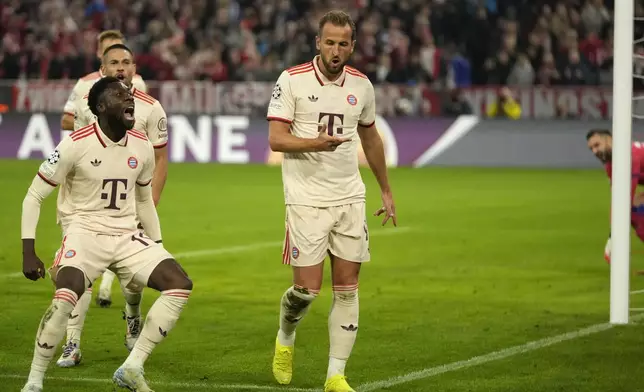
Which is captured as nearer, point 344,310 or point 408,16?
point 344,310

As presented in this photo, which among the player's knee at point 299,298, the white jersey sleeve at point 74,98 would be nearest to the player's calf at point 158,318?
the player's knee at point 299,298

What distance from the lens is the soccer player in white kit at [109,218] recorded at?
7.27 metres

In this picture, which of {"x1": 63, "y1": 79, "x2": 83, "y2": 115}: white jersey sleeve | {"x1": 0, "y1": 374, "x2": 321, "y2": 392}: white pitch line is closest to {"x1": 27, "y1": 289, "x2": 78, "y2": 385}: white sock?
{"x1": 0, "y1": 374, "x2": 321, "y2": 392}: white pitch line

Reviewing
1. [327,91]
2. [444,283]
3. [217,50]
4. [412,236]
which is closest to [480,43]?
[217,50]

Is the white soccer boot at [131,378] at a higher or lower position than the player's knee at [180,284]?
lower

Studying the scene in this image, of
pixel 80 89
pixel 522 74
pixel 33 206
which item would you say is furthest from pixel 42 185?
pixel 522 74

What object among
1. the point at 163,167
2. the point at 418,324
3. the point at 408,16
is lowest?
the point at 418,324

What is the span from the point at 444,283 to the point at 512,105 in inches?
550

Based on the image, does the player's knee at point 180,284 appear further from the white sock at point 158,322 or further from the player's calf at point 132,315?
the player's calf at point 132,315

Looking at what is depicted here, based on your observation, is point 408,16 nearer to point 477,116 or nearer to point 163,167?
point 477,116

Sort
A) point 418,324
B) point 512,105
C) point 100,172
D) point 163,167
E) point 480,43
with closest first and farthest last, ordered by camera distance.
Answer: point 100,172, point 163,167, point 418,324, point 512,105, point 480,43

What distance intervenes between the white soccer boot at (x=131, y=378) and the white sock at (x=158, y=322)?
59 mm

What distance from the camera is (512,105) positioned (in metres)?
26.0

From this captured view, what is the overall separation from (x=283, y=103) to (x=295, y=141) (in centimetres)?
32
